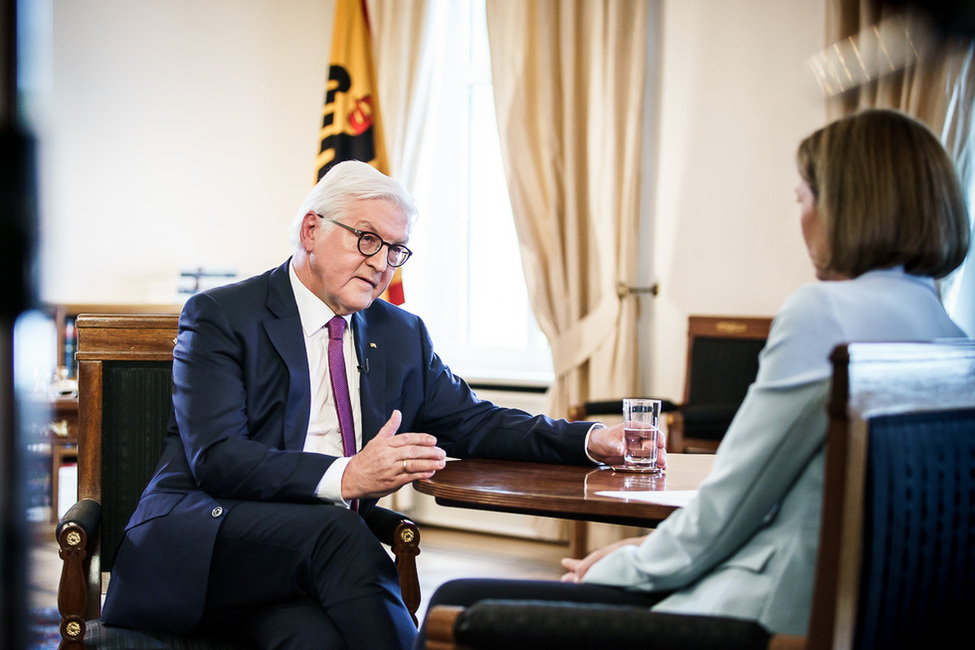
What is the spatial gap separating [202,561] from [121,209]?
4.42m

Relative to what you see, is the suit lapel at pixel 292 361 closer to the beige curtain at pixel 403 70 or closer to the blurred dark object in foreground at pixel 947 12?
the blurred dark object in foreground at pixel 947 12

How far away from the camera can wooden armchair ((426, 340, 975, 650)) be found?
952 mm

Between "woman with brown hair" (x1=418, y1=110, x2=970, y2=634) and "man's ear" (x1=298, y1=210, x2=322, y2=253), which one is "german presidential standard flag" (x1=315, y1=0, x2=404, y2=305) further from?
"woman with brown hair" (x1=418, y1=110, x2=970, y2=634)

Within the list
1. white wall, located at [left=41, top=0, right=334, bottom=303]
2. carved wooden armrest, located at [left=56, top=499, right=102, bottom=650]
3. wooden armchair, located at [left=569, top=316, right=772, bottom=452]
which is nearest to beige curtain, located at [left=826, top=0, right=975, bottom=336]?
wooden armchair, located at [left=569, top=316, right=772, bottom=452]

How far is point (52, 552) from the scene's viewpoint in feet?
13.0

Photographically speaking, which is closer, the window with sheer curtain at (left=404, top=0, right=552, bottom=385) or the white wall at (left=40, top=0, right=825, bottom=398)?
the window with sheer curtain at (left=404, top=0, right=552, bottom=385)

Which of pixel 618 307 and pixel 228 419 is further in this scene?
pixel 618 307

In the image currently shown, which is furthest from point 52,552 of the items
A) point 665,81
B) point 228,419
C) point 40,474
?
point 40,474

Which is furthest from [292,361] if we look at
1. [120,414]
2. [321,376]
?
[120,414]

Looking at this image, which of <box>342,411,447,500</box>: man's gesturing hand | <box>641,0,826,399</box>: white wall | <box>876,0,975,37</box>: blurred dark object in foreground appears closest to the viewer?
<box>876,0,975,37</box>: blurred dark object in foreground

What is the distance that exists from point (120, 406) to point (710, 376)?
8.37 ft

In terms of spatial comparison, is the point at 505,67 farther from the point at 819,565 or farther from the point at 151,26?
the point at 819,565

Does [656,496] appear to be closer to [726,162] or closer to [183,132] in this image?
[726,162]

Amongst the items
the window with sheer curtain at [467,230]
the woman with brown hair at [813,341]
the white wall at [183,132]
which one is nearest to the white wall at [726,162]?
the window with sheer curtain at [467,230]
